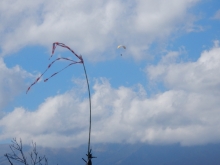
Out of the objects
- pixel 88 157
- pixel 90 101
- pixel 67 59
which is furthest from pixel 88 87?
pixel 88 157

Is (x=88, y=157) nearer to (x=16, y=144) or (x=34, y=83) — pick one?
(x=34, y=83)

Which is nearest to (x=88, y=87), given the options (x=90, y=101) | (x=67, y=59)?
(x=90, y=101)

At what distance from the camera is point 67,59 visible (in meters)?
7.61

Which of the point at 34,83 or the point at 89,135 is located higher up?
the point at 34,83

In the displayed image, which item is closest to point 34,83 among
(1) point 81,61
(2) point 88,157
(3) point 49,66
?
(3) point 49,66

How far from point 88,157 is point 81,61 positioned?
176 cm

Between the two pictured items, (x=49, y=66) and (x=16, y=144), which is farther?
(x=16, y=144)

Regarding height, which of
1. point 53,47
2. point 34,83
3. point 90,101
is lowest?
point 90,101

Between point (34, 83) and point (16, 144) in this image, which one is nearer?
point (34, 83)

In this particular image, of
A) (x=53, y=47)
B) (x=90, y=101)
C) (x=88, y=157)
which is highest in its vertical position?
(x=53, y=47)

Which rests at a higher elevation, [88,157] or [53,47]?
[53,47]

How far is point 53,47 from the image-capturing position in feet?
24.0

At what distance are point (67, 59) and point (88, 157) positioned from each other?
1834mm

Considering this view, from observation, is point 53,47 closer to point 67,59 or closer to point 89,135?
point 67,59
